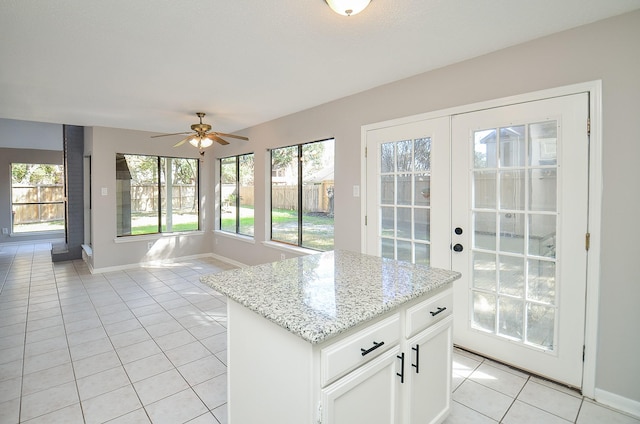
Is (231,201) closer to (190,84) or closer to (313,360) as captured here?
(190,84)

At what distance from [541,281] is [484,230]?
526 millimetres

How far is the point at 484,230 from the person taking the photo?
2.58 metres

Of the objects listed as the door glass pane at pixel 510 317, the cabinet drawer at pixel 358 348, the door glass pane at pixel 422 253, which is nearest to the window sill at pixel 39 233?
the door glass pane at pixel 422 253

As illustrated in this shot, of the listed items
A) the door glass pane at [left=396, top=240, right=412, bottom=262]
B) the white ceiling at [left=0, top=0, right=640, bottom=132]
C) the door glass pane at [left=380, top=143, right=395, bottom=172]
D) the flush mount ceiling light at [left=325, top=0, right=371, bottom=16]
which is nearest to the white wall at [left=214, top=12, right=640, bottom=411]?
the white ceiling at [left=0, top=0, right=640, bottom=132]

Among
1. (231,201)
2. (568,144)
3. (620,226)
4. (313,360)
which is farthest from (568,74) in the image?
(231,201)

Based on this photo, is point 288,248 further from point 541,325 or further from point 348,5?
point 348,5

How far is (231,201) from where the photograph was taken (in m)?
6.06

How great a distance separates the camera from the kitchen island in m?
1.14

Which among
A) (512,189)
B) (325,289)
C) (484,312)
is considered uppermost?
(512,189)

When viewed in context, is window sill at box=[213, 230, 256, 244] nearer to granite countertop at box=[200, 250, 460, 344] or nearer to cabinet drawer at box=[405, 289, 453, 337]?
granite countertop at box=[200, 250, 460, 344]

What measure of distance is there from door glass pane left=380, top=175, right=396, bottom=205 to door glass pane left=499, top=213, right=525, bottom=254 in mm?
1013

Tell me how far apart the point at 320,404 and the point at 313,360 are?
0.16m

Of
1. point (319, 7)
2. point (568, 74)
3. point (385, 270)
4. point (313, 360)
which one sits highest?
point (319, 7)

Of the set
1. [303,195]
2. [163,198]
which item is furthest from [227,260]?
[303,195]
